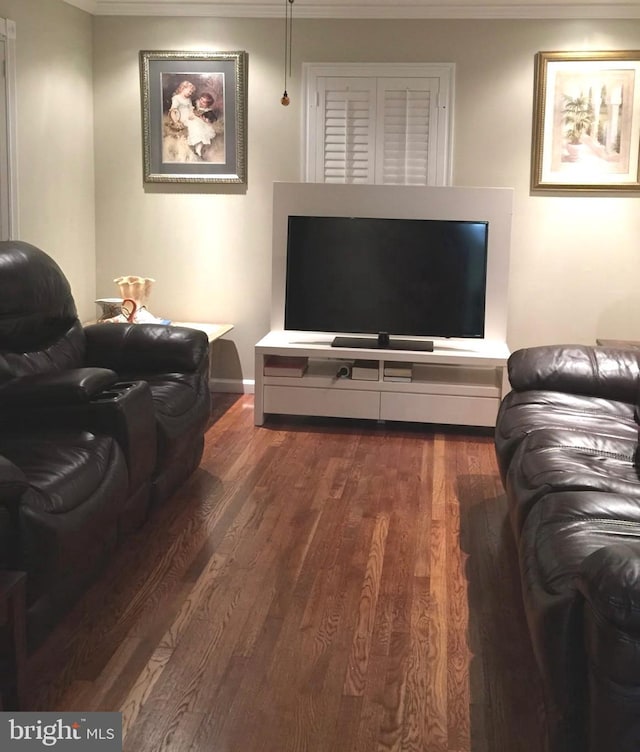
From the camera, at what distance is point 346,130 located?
18.0 feet

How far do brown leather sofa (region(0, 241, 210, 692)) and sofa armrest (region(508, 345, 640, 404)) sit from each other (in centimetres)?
143

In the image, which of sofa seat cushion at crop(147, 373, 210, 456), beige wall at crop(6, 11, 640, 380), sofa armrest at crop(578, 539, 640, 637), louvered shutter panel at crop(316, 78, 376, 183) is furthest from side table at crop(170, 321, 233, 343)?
sofa armrest at crop(578, 539, 640, 637)

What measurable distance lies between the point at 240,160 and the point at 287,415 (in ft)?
5.40

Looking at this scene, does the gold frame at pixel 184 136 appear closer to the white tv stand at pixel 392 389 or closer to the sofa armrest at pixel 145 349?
the white tv stand at pixel 392 389

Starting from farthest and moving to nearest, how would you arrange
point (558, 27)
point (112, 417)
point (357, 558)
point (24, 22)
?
point (558, 27), point (24, 22), point (357, 558), point (112, 417)

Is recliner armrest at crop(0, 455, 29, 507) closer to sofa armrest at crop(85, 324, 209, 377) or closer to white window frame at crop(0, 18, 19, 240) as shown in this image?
sofa armrest at crop(85, 324, 209, 377)

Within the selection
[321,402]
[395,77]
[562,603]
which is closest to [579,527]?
[562,603]

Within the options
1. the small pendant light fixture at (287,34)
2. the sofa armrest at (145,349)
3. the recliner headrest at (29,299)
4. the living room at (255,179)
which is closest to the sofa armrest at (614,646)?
the recliner headrest at (29,299)

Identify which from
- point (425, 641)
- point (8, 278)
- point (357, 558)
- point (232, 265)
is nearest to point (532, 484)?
point (425, 641)

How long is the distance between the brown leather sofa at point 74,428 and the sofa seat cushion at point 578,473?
1283 millimetres

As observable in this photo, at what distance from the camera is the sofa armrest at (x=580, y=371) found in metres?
3.61

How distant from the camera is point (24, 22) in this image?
4773 mm

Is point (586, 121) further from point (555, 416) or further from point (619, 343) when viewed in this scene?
point (555, 416)

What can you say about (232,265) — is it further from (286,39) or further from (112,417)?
(112,417)
